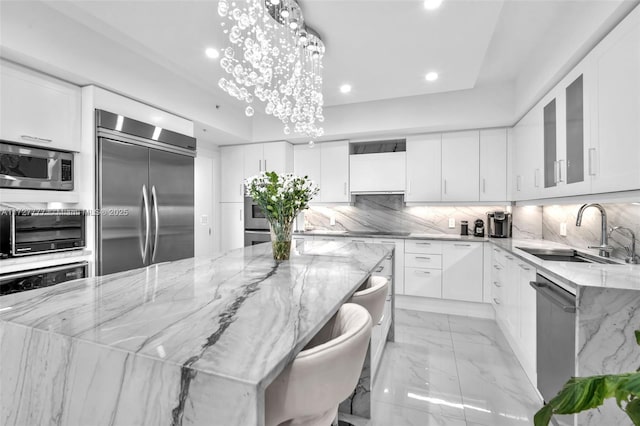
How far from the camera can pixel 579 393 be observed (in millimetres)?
619

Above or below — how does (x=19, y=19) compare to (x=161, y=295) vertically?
above

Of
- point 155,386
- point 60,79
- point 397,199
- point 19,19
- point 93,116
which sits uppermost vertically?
point 19,19

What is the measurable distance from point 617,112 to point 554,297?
109 cm

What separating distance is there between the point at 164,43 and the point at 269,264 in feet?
6.71

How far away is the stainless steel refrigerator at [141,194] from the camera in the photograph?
8.41 ft

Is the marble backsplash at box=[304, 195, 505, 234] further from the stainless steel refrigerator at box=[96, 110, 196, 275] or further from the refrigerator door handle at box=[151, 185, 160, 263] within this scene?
the refrigerator door handle at box=[151, 185, 160, 263]

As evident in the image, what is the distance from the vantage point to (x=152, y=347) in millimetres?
720

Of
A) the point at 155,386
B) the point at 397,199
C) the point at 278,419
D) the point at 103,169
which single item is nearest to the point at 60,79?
the point at 103,169

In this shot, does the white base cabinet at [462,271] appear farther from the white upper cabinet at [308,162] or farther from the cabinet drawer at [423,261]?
the white upper cabinet at [308,162]

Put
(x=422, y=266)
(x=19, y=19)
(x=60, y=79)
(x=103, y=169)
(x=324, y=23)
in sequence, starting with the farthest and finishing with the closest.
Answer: (x=422, y=266) < (x=103, y=169) < (x=60, y=79) < (x=324, y=23) < (x=19, y=19)

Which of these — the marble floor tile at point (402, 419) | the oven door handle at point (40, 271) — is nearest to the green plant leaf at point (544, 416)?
the marble floor tile at point (402, 419)

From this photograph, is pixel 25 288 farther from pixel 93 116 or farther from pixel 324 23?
pixel 324 23

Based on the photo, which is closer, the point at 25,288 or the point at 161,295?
the point at 161,295

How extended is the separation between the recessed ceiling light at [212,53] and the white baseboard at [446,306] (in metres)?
3.39
